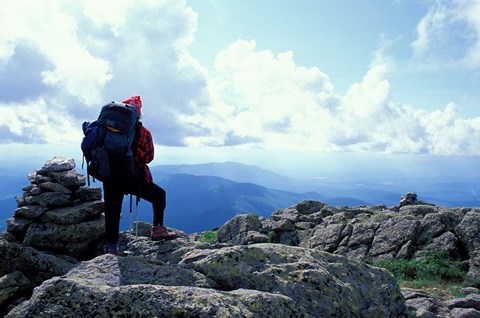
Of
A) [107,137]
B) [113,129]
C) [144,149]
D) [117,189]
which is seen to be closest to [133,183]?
[117,189]

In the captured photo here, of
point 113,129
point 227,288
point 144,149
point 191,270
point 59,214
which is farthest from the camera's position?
point 59,214

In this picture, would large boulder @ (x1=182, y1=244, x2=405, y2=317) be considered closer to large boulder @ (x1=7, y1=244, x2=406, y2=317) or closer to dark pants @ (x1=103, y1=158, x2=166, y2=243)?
large boulder @ (x1=7, y1=244, x2=406, y2=317)

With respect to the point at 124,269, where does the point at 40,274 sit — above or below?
below

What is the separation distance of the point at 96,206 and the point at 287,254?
10281 mm

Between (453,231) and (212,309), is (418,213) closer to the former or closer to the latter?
(453,231)

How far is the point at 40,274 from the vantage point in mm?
11031

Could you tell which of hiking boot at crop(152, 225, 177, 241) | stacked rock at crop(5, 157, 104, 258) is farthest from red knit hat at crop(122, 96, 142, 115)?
stacked rock at crop(5, 157, 104, 258)

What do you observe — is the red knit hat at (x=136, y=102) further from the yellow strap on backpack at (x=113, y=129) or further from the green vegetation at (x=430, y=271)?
the green vegetation at (x=430, y=271)

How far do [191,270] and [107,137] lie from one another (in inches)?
216

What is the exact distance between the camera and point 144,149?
12164 mm

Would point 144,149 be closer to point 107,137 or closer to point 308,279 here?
point 107,137

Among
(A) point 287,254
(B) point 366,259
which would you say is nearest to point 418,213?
(B) point 366,259

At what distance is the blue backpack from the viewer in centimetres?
1066

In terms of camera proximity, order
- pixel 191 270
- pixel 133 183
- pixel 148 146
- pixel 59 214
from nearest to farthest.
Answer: pixel 191 270
pixel 133 183
pixel 148 146
pixel 59 214
